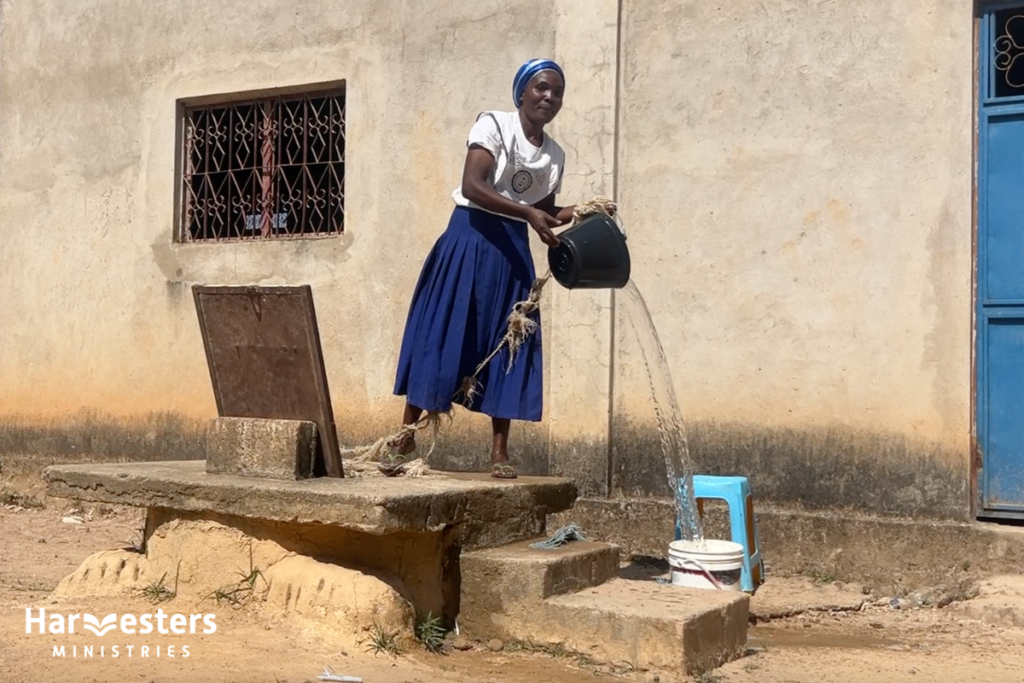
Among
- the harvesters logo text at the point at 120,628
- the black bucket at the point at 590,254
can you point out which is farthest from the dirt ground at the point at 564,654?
the black bucket at the point at 590,254

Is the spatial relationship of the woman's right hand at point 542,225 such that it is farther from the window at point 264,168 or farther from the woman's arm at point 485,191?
the window at point 264,168

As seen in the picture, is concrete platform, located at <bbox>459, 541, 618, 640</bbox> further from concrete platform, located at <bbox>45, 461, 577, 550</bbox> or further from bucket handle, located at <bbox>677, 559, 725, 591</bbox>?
bucket handle, located at <bbox>677, 559, 725, 591</bbox>

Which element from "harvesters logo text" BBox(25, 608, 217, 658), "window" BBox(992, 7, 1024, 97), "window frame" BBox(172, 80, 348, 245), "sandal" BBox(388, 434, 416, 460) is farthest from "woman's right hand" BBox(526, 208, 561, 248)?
Result: "window frame" BBox(172, 80, 348, 245)

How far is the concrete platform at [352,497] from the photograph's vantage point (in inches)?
144

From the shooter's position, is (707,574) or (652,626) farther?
(707,574)

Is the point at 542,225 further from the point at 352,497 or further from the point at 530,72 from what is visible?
the point at 352,497

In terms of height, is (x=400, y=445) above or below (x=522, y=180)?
below

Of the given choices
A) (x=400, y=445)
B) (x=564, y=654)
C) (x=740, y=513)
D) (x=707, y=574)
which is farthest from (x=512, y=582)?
(x=740, y=513)

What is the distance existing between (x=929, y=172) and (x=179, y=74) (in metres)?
4.52

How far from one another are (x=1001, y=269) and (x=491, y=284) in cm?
231

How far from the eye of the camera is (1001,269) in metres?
5.08

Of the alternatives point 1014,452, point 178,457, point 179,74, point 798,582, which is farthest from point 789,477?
point 179,74

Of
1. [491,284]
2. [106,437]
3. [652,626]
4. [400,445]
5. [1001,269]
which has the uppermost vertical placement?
[1001,269]

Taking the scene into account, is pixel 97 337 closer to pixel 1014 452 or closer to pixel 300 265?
pixel 300 265
